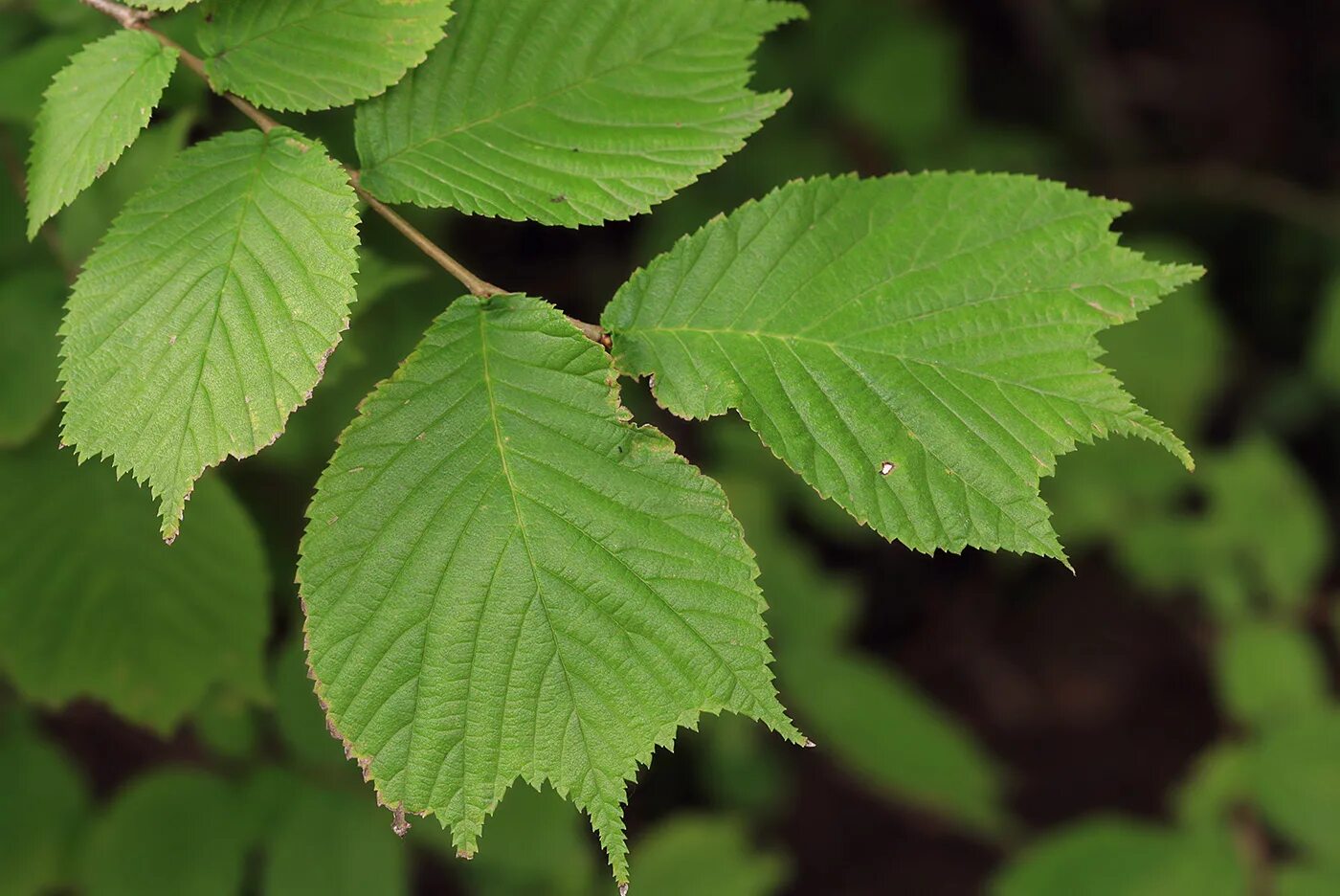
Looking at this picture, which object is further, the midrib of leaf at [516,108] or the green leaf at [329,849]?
the green leaf at [329,849]

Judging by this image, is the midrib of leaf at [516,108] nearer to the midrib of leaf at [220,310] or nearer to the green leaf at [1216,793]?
the midrib of leaf at [220,310]

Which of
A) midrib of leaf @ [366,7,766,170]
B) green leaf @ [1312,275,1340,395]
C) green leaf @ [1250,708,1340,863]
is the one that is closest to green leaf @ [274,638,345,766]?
midrib of leaf @ [366,7,766,170]

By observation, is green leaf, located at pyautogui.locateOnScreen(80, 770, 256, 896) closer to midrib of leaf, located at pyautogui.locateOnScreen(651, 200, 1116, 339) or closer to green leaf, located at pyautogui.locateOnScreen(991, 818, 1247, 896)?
midrib of leaf, located at pyautogui.locateOnScreen(651, 200, 1116, 339)

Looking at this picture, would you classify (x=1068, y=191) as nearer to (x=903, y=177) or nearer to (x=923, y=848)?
(x=903, y=177)

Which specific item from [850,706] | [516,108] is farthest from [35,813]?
[850,706]

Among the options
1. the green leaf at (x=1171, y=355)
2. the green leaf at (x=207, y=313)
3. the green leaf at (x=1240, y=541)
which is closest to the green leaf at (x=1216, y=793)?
the green leaf at (x=1240, y=541)
